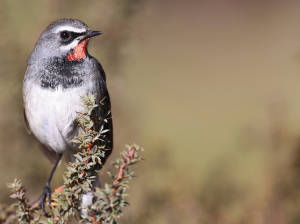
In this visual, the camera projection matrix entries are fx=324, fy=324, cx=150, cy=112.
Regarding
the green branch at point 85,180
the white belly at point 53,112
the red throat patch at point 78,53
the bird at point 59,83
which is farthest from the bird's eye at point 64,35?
the green branch at point 85,180

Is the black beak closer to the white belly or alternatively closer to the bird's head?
the bird's head

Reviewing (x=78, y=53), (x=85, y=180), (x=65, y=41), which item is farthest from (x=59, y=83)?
(x=85, y=180)

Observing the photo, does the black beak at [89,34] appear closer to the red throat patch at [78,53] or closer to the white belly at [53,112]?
→ the red throat patch at [78,53]

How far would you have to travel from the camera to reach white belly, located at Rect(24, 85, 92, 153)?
2320 mm

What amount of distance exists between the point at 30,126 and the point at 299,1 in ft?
29.7

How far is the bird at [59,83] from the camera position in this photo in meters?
2.36

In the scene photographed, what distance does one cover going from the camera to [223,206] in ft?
7.68

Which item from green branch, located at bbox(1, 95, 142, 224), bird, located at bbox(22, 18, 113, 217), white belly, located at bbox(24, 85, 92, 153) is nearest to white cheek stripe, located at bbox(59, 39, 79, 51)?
bird, located at bbox(22, 18, 113, 217)

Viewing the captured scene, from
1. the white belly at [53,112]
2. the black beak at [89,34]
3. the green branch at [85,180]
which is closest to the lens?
the green branch at [85,180]

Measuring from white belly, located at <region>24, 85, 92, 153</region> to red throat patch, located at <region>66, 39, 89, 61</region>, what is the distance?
316 mm

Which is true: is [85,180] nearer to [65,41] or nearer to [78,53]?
[78,53]

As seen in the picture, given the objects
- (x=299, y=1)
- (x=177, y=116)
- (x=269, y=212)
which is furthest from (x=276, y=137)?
(x=299, y=1)

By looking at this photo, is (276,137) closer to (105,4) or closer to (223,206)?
(223,206)

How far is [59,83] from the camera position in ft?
7.82
